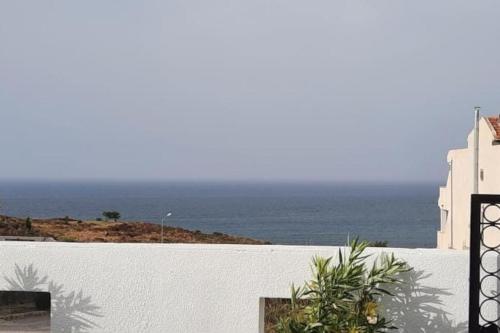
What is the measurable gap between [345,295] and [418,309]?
0.51 metres

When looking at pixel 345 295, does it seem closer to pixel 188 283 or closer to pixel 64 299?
pixel 188 283

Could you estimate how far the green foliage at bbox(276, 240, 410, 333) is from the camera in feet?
17.5

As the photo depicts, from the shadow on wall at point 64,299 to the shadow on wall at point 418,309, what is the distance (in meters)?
2.03

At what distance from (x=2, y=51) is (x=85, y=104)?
8516 millimetres

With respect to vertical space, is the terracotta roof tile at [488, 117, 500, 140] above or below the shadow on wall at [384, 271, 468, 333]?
above

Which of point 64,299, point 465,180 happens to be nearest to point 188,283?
point 64,299

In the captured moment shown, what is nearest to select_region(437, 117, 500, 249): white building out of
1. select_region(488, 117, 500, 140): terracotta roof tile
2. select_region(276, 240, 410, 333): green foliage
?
select_region(488, 117, 500, 140): terracotta roof tile

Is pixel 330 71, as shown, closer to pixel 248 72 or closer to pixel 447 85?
pixel 248 72

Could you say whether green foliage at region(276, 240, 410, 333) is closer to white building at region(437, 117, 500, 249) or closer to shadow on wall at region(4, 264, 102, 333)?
shadow on wall at region(4, 264, 102, 333)

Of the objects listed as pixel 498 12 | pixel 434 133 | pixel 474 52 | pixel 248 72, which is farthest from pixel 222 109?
pixel 498 12

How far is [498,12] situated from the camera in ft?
85.2

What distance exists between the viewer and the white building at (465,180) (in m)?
16.1

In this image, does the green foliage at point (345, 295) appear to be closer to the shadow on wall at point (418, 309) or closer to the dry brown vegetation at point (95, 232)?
the shadow on wall at point (418, 309)

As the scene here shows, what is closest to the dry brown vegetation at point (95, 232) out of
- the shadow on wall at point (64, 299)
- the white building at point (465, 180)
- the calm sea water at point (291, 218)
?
the white building at point (465, 180)
